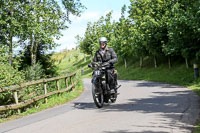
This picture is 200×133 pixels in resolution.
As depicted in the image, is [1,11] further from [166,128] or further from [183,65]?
[183,65]

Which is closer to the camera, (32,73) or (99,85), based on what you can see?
(99,85)

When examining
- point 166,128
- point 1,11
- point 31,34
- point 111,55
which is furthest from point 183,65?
point 166,128

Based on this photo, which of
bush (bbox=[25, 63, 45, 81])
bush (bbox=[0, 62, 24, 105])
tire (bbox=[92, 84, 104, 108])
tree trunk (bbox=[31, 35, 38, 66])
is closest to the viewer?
tire (bbox=[92, 84, 104, 108])

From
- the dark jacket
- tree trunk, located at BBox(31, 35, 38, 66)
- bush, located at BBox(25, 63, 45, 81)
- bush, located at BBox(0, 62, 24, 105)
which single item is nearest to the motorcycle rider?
the dark jacket

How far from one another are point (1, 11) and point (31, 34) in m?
2.40

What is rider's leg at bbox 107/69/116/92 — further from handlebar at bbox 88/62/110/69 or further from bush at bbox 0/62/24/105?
bush at bbox 0/62/24/105

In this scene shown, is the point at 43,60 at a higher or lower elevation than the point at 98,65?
higher

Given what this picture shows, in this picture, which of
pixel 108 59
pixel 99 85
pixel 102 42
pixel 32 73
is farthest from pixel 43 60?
pixel 99 85

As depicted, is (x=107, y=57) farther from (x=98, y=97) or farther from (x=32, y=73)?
(x=32, y=73)

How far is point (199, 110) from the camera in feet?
24.8

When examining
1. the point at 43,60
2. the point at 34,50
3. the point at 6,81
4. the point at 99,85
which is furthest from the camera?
the point at 43,60

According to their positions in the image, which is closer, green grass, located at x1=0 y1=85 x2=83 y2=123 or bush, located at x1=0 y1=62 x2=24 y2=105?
green grass, located at x1=0 y1=85 x2=83 y2=123

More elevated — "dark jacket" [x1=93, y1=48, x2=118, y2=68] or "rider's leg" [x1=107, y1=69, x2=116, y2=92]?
"dark jacket" [x1=93, y1=48, x2=118, y2=68]

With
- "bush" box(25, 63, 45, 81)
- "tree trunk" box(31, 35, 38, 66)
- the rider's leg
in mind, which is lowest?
the rider's leg
